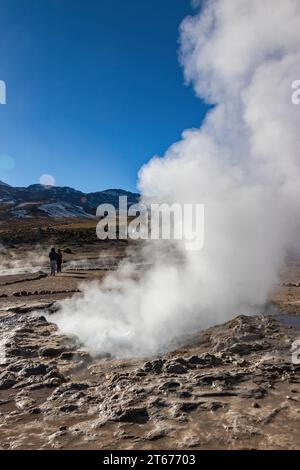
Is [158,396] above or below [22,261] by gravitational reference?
below

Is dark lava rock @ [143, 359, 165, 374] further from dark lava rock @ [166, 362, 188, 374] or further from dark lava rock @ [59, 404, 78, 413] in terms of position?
dark lava rock @ [59, 404, 78, 413]

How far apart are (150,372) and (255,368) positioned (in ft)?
6.41

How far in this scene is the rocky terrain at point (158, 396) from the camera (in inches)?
235

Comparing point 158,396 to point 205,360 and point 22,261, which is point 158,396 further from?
point 22,261

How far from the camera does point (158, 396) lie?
24.0 feet

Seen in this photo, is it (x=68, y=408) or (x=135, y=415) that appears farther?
(x=68, y=408)

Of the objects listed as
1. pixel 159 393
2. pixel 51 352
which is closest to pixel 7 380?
pixel 51 352

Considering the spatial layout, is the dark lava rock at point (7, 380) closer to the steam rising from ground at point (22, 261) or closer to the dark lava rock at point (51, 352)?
the dark lava rock at point (51, 352)

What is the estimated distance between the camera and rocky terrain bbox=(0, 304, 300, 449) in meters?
5.98

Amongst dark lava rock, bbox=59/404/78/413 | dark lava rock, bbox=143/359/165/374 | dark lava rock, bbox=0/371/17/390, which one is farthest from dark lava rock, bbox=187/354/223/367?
dark lava rock, bbox=0/371/17/390

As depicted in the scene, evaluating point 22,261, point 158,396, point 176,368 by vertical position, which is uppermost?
point 22,261

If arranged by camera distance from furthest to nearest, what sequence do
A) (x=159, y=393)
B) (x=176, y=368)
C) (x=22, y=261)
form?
1. (x=22, y=261)
2. (x=176, y=368)
3. (x=159, y=393)

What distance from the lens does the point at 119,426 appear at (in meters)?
6.39

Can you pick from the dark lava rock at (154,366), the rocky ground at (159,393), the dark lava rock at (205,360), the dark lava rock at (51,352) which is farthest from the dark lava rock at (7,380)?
the dark lava rock at (205,360)
